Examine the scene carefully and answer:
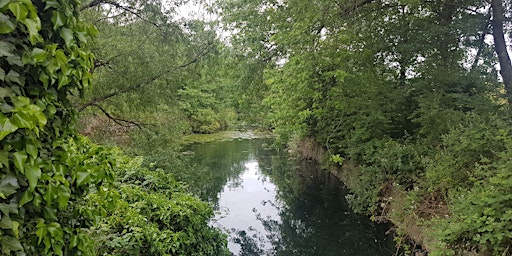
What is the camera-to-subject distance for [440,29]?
6.50 metres

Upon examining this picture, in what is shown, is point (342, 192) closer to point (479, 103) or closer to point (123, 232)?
point (479, 103)

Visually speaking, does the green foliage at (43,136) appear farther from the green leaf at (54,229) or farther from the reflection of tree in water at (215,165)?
the reflection of tree in water at (215,165)

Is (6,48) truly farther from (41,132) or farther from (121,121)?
(121,121)

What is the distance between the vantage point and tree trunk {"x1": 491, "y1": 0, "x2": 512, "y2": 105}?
6.06 m

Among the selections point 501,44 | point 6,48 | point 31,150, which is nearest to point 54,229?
point 31,150

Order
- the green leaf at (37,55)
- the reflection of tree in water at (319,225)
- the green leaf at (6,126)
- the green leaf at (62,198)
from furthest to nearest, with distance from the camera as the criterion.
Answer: the reflection of tree in water at (319,225)
the green leaf at (62,198)
the green leaf at (37,55)
the green leaf at (6,126)

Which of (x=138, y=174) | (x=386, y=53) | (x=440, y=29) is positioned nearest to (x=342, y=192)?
(x=386, y=53)

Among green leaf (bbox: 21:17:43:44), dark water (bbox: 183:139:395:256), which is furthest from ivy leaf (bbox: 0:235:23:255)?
Answer: dark water (bbox: 183:139:395:256)

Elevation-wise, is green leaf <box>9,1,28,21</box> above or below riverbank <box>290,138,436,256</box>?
above

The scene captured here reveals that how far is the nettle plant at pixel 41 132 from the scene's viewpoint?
3.68 ft

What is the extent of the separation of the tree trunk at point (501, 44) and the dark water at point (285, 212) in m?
3.84

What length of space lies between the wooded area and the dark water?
0.73m

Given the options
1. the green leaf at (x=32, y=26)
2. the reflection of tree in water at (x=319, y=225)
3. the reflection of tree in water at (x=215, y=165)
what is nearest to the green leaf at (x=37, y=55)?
the green leaf at (x=32, y=26)

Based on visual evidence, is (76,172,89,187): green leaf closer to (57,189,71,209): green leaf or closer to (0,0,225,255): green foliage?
(0,0,225,255): green foliage
